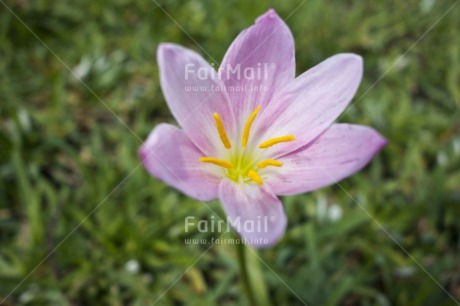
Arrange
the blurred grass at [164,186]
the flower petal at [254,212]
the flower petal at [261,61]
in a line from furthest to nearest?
the blurred grass at [164,186], the flower petal at [261,61], the flower petal at [254,212]

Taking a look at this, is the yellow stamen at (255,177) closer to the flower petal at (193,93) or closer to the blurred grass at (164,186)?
the flower petal at (193,93)

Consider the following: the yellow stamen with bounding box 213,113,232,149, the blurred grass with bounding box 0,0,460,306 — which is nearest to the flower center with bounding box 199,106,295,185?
the yellow stamen with bounding box 213,113,232,149

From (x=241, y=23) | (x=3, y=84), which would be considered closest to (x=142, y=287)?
(x=3, y=84)

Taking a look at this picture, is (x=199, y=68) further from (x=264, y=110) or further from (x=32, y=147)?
(x=32, y=147)

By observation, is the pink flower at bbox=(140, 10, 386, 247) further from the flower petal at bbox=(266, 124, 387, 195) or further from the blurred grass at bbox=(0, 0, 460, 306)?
the blurred grass at bbox=(0, 0, 460, 306)

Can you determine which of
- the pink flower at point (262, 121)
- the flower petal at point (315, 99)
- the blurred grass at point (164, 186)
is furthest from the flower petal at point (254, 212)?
the blurred grass at point (164, 186)
